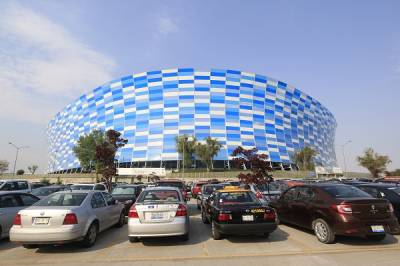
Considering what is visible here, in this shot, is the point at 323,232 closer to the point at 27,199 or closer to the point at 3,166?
the point at 27,199

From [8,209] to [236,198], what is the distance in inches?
281

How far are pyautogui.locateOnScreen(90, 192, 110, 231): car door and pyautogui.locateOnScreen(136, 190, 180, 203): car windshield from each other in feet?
4.52

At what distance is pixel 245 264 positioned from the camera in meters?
6.37

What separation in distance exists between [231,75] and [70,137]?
2091 inches

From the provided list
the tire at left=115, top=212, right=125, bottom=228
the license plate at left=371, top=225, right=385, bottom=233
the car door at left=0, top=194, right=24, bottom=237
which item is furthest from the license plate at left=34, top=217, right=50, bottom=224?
the license plate at left=371, top=225, right=385, bottom=233

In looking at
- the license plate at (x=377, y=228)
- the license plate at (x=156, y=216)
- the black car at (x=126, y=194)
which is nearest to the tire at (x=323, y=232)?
the license plate at (x=377, y=228)

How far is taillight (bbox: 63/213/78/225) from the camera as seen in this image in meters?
7.53

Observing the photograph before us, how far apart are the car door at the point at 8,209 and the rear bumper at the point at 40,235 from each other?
1.97 metres

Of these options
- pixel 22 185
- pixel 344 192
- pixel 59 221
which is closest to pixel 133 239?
pixel 59 221

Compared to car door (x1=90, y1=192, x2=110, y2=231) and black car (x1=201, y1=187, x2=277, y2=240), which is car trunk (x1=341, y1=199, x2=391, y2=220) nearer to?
black car (x1=201, y1=187, x2=277, y2=240)

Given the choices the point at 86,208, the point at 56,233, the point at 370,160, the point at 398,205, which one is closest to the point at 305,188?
the point at 398,205

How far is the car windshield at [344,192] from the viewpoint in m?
8.46

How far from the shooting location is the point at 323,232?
8.35 metres

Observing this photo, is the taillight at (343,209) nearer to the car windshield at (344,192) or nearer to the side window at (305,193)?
the car windshield at (344,192)
